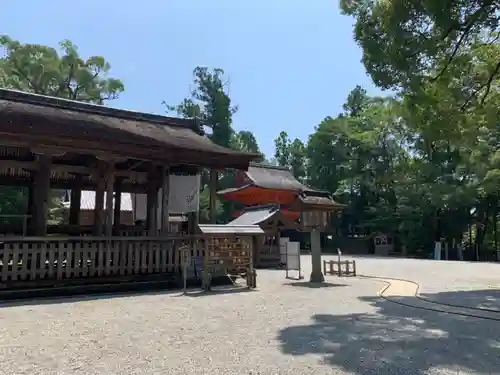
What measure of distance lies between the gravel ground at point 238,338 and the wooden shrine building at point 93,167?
3.90 ft

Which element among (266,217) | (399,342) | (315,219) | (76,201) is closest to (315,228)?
(315,219)

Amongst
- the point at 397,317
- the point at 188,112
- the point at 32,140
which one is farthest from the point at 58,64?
the point at 397,317

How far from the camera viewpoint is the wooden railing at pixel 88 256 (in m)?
8.21

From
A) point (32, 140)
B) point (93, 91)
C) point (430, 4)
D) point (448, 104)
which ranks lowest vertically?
point (32, 140)

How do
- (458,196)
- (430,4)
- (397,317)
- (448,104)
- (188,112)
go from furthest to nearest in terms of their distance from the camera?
(188,112)
(458,196)
(448,104)
(430,4)
(397,317)

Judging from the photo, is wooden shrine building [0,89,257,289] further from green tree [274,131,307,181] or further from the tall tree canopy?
green tree [274,131,307,181]

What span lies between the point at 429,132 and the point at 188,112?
3523 cm

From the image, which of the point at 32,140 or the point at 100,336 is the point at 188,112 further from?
the point at 100,336

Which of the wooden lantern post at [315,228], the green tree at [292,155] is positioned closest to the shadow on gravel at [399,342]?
the wooden lantern post at [315,228]

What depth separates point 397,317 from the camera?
255 inches

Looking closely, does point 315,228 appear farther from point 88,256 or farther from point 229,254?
point 88,256

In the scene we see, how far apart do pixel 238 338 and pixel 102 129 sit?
5905 millimetres

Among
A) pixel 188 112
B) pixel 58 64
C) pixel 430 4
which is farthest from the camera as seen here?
pixel 188 112

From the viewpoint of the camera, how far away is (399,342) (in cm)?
492
